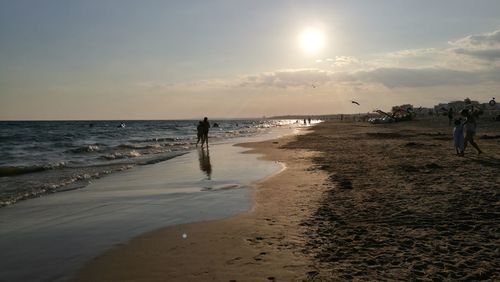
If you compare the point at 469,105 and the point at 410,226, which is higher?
the point at 469,105

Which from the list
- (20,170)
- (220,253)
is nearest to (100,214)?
(220,253)

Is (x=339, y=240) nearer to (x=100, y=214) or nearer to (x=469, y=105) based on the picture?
(x=100, y=214)

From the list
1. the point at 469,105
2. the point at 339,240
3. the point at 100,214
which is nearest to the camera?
the point at 339,240

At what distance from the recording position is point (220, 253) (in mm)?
5809

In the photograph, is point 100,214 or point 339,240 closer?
point 339,240

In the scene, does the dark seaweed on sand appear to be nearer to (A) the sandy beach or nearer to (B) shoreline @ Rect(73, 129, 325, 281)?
(A) the sandy beach

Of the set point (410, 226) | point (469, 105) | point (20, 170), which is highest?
point (469, 105)

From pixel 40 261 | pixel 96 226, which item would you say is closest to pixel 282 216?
pixel 96 226

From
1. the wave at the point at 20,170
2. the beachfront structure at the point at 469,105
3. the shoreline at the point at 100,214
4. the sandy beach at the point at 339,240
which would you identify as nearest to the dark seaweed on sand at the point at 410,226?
the sandy beach at the point at 339,240

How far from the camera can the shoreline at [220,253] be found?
5.00m

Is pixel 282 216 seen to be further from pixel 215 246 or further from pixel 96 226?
pixel 96 226

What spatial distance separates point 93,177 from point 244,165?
249 inches

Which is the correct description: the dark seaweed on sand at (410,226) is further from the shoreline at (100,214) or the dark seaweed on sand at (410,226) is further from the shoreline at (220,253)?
the shoreline at (100,214)

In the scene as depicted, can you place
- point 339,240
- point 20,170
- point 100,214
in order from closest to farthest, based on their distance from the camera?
point 339,240
point 100,214
point 20,170
